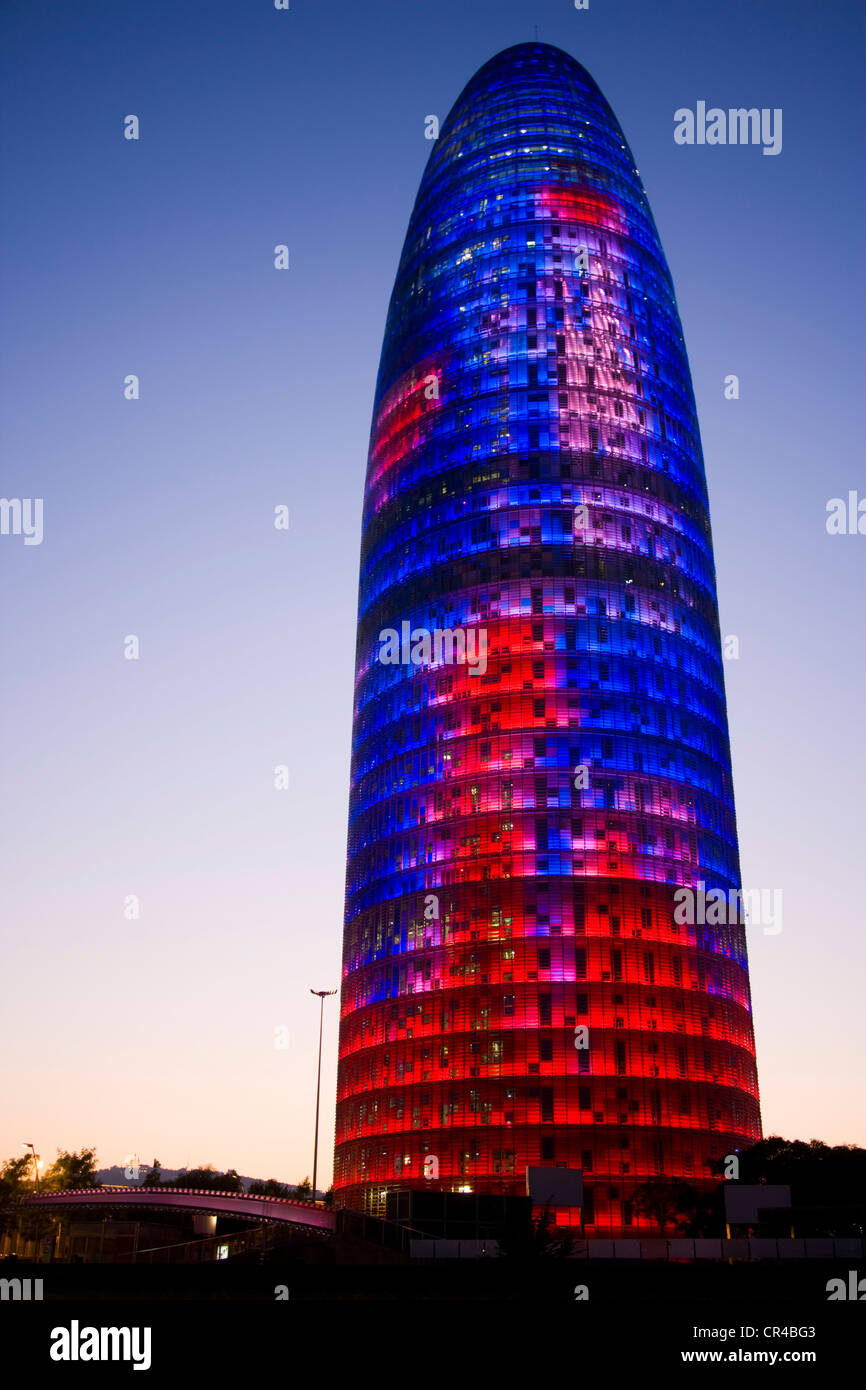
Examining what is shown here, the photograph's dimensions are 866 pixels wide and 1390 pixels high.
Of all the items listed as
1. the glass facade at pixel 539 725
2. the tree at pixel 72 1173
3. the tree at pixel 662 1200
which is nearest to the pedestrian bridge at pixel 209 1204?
the glass facade at pixel 539 725

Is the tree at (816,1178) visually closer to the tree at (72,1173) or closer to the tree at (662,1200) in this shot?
the tree at (662,1200)

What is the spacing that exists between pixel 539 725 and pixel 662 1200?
56001 millimetres

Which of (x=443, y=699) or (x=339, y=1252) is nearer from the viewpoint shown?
(x=339, y=1252)

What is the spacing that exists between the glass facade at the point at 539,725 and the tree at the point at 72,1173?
51.2 metres

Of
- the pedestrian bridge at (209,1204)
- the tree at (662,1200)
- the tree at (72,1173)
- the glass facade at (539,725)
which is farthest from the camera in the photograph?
the tree at (72,1173)

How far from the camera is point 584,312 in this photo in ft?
584

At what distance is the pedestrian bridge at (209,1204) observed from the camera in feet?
337

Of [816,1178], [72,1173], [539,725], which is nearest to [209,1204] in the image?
[816,1178]

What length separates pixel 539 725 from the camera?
15600 centimetres

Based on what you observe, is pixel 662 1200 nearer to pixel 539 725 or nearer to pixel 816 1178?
pixel 816 1178
